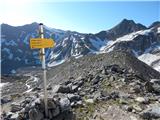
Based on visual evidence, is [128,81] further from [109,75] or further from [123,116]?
[123,116]

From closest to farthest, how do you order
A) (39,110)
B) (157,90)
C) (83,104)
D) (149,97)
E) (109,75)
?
(39,110) < (83,104) < (149,97) < (157,90) < (109,75)

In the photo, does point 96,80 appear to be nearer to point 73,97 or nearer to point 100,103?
point 73,97

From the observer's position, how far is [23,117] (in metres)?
15.8

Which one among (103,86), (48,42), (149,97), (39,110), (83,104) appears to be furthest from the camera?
(103,86)

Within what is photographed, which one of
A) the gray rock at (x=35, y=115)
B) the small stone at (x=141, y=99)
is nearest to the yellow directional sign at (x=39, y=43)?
the gray rock at (x=35, y=115)

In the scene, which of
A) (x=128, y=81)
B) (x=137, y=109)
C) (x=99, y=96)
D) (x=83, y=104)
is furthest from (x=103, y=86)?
(x=137, y=109)

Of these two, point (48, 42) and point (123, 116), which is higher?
point (48, 42)

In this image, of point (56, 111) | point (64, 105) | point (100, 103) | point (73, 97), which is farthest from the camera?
point (73, 97)

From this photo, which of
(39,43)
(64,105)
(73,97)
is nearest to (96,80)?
(73,97)

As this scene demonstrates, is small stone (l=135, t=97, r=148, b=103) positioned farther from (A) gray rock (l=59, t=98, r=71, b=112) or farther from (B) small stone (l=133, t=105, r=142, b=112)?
(A) gray rock (l=59, t=98, r=71, b=112)

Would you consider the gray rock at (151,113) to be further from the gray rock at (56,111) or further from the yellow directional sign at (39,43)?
the yellow directional sign at (39,43)

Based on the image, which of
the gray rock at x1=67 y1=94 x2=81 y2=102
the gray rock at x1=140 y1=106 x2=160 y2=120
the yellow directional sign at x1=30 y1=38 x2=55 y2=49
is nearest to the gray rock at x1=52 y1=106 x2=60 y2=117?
the yellow directional sign at x1=30 y1=38 x2=55 y2=49

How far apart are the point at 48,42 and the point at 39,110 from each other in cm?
329

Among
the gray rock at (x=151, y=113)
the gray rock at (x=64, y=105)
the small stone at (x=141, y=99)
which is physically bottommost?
the gray rock at (x=151, y=113)
